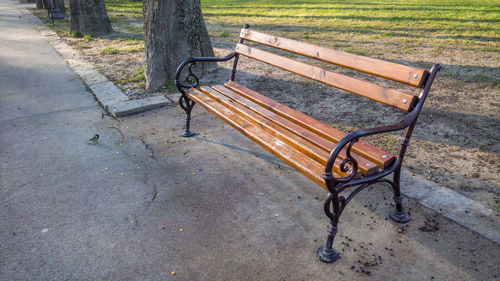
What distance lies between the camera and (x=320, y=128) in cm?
300

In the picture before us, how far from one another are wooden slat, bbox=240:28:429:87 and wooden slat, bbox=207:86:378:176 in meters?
0.61

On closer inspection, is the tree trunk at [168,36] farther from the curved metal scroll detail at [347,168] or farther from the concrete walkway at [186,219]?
the curved metal scroll detail at [347,168]

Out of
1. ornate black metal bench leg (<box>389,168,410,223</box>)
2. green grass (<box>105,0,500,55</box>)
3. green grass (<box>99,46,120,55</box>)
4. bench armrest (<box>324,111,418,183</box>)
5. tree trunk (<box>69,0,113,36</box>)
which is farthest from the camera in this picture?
tree trunk (<box>69,0,113,36</box>)

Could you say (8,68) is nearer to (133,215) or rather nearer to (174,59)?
(174,59)

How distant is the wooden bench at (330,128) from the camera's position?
89.7 inches

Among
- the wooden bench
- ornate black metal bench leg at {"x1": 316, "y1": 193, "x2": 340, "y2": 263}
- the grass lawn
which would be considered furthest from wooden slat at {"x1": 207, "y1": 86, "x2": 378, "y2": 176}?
the grass lawn

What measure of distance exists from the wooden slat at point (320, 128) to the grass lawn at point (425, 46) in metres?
1.00

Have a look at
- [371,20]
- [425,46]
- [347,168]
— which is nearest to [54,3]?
[371,20]

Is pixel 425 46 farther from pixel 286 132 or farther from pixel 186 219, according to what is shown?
pixel 186 219

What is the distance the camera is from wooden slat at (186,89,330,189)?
7.89ft

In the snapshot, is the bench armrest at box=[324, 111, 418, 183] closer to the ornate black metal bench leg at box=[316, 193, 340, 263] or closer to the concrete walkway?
the ornate black metal bench leg at box=[316, 193, 340, 263]

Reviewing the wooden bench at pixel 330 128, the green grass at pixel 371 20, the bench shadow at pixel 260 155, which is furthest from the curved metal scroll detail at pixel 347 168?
the green grass at pixel 371 20

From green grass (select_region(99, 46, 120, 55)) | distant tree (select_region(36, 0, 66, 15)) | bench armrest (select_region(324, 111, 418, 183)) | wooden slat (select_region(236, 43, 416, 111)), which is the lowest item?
green grass (select_region(99, 46, 120, 55))

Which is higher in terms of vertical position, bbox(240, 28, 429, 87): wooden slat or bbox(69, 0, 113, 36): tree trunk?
bbox(240, 28, 429, 87): wooden slat
